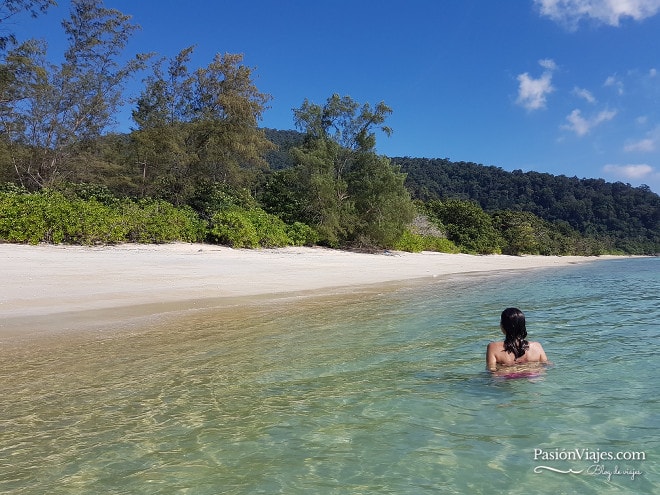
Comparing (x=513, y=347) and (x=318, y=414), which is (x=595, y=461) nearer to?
(x=513, y=347)

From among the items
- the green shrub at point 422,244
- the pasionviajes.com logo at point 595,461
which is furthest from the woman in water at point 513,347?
the green shrub at point 422,244

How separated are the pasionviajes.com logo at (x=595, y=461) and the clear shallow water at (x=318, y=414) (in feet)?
0.07

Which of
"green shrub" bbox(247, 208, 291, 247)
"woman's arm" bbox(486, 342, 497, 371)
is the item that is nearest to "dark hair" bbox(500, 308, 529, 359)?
"woman's arm" bbox(486, 342, 497, 371)

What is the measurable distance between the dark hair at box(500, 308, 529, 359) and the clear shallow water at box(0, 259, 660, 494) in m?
0.38

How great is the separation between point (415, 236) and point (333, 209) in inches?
403

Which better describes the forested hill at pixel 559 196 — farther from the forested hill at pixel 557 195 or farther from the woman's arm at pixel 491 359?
the woman's arm at pixel 491 359

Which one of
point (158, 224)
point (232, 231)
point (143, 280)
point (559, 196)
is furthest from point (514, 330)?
point (559, 196)

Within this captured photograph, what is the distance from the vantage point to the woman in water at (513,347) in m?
5.07

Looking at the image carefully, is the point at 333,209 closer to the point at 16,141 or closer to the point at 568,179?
the point at 16,141

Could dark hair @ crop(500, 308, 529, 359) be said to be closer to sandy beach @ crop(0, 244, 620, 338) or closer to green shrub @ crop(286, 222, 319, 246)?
sandy beach @ crop(0, 244, 620, 338)

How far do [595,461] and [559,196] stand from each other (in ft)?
398

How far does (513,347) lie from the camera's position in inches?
207

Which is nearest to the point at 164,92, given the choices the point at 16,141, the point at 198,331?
the point at 16,141

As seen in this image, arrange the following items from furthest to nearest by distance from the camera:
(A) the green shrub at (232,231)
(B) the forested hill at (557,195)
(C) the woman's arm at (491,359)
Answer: (B) the forested hill at (557,195) < (A) the green shrub at (232,231) < (C) the woman's arm at (491,359)
